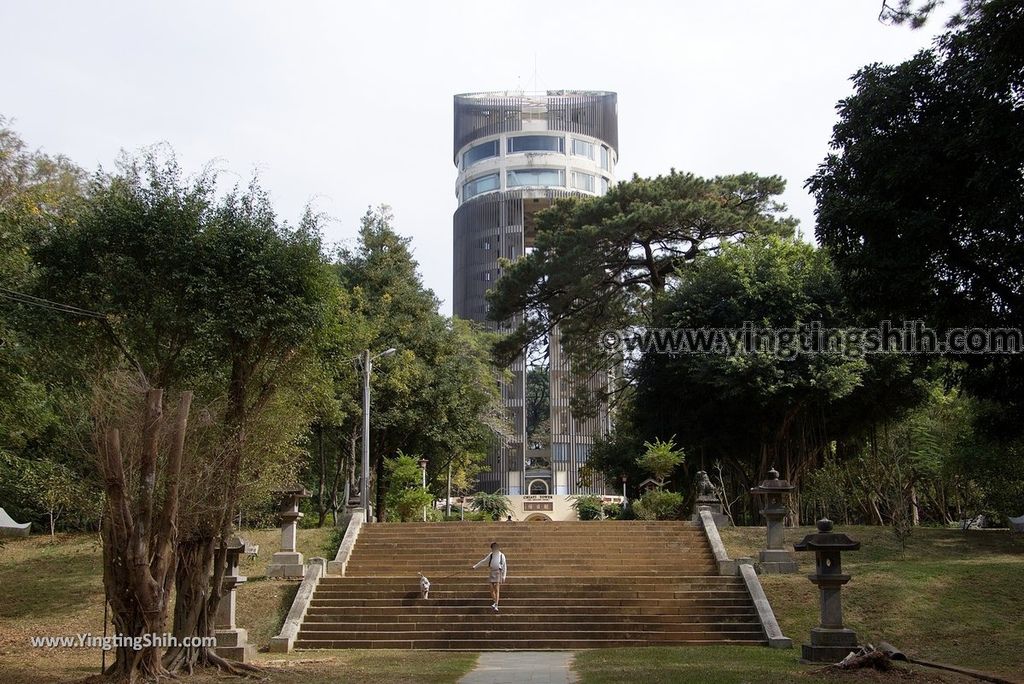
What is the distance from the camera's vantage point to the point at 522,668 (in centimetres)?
1301

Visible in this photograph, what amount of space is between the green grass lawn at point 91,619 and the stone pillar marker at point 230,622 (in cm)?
45

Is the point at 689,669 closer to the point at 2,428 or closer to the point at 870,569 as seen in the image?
Result: the point at 870,569

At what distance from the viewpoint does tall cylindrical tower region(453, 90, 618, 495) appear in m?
72.1

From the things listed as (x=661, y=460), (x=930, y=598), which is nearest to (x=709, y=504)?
(x=661, y=460)

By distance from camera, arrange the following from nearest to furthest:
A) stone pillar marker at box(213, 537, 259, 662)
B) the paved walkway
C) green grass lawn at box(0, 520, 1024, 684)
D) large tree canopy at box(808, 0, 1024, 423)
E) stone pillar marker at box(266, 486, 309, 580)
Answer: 1. large tree canopy at box(808, 0, 1024, 423)
2. the paved walkway
3. green grass lawn at box(0, 520, 1024, 684)
4. stone pillar marker at box(213, 537, 259, 662)
5. stone pillar marker at box(266, 486, 309, 580)

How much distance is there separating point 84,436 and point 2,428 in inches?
169

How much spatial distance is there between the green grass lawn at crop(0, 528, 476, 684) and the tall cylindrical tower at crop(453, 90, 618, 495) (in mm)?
48607

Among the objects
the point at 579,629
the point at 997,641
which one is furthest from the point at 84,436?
the point at 997,641

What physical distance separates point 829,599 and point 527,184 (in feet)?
203

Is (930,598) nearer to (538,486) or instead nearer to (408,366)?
(408,366)

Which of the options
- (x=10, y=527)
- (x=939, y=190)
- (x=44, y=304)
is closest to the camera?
(x=939, y=190)

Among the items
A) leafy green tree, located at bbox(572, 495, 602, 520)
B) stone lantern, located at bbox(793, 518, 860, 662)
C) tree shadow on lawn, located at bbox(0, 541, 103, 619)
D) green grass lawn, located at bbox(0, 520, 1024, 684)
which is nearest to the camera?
green grass lawn, located at bbox(0, 520, 1024, 684)
